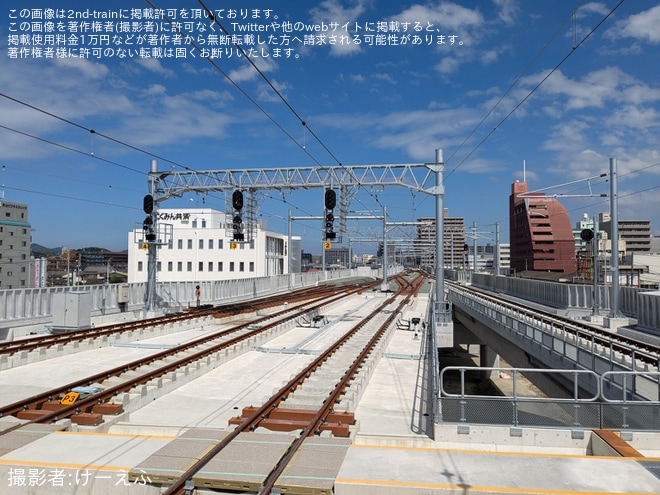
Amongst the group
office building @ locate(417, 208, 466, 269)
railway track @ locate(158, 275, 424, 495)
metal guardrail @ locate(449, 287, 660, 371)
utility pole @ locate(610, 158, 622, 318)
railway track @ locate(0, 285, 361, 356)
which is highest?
office building @ locate(417, 208, 466, 269)

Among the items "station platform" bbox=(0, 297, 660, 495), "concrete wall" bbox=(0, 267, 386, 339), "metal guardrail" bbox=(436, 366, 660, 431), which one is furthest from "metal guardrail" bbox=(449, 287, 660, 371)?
"concrete wall" bbox=(0, 267, 386, 339)

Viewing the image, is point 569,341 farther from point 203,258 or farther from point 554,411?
point 203,258

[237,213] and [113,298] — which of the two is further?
[237,213]

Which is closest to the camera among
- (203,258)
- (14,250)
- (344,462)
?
(344,462)

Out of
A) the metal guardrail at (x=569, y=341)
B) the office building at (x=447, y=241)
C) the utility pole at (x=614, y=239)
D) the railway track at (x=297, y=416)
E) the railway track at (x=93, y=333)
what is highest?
the office building at (x=447, y=241)

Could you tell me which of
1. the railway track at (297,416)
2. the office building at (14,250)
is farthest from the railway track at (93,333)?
the office building at (14,250)

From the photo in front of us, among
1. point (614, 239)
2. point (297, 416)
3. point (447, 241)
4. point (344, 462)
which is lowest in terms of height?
point (297, 416)

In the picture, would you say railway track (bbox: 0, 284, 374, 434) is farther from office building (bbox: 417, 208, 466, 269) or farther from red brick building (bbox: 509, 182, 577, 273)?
red brick building (bbox: 509, 182, 577, 273)

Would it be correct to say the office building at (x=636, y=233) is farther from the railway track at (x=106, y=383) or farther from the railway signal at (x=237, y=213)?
the railway track at (x=106, y=383)

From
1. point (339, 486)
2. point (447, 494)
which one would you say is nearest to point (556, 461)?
point (447, 494)

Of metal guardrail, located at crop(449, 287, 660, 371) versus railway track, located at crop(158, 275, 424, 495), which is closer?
railway track, located at crop(158, 275, 424, 495)

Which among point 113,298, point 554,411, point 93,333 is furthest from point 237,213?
point 554,411

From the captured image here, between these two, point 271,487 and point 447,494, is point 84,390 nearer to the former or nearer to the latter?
point 271,487

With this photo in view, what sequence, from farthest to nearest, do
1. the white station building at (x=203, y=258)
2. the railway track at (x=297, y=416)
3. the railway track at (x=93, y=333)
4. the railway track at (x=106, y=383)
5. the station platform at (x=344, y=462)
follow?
the white station building at (x=203, y=258), the railway track at (x=93, y=333), the railway track at (x=106, y=383), the railway track at (x=297, y=416), the station platform at (x=344, y=462)
